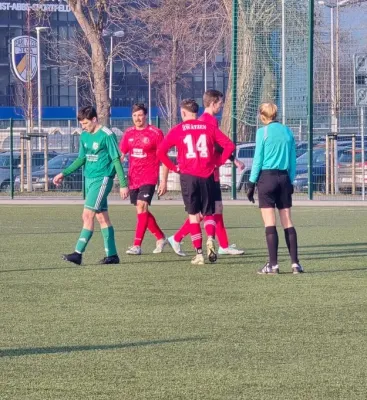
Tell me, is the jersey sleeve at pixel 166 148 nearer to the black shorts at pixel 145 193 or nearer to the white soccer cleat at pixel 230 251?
the black shorts at pixel 145 193

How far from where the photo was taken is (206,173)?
43.7 feet

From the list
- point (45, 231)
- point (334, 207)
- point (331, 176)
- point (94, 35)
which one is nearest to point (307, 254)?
point (45, 231)

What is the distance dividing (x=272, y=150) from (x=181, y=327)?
386cm

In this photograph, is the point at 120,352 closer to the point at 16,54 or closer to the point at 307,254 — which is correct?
the point at 307,254

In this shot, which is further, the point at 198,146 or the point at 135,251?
the point at 135,251

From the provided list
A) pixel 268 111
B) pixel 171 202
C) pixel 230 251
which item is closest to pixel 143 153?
pixel 230 251

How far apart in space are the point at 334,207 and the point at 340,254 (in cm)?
1200

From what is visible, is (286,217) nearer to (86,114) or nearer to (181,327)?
(86,114)

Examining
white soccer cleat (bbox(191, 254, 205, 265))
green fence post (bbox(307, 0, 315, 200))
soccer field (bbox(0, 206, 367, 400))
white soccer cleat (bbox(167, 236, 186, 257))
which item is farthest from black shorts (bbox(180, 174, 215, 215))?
green fence post (bbox(307, 0, 315, 200))

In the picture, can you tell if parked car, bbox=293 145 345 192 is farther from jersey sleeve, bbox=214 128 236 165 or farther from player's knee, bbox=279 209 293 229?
player's knee, bbox=279 209 293 229

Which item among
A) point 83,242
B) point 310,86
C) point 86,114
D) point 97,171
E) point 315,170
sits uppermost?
point 310,86

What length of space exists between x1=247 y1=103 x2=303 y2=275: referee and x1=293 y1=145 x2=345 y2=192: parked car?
54.4ft

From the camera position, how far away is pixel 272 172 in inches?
482

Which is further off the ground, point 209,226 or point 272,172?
point 272,172
